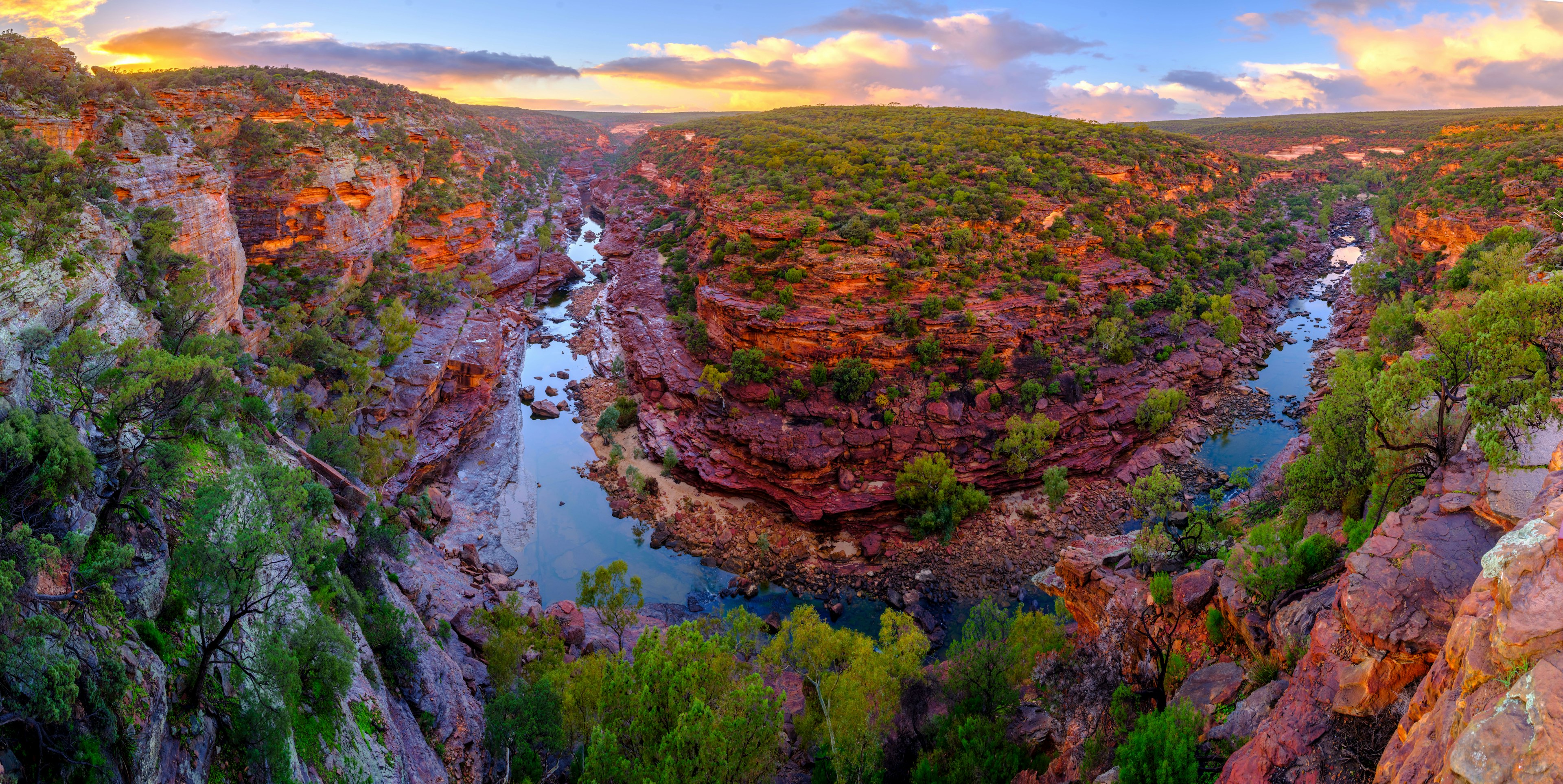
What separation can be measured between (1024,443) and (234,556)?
3229cm

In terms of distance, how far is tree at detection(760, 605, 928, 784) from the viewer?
54.3ft

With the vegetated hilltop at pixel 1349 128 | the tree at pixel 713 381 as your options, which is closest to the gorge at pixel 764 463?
the tree at pixel 713 381

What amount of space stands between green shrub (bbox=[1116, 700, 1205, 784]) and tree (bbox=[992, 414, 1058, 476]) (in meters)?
21.6

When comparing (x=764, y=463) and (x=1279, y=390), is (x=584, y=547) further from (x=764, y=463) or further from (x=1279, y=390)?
(x=1279, y=390)

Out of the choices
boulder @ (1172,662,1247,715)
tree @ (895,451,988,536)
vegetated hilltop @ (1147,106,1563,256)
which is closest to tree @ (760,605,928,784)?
boulder @ (1172,662,1247,715)

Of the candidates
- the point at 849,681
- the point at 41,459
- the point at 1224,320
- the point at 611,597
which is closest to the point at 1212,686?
the point at 849,681

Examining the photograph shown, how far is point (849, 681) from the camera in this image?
17719 millimetres

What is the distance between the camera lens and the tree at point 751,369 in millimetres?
37625

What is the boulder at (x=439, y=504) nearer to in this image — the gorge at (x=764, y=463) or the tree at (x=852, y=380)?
the gorge at (x=764, y=463)

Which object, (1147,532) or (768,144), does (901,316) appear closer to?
(1147,532)

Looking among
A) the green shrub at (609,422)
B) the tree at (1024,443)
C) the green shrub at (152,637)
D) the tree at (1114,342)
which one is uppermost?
the tree at (1114,342)

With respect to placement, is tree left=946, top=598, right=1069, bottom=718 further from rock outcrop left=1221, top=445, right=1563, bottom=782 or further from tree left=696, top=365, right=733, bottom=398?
tree left=696, top=365, right=733, bottom=398

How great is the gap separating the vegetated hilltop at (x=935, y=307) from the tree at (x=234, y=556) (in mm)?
22440

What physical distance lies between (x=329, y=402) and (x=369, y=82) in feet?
190
